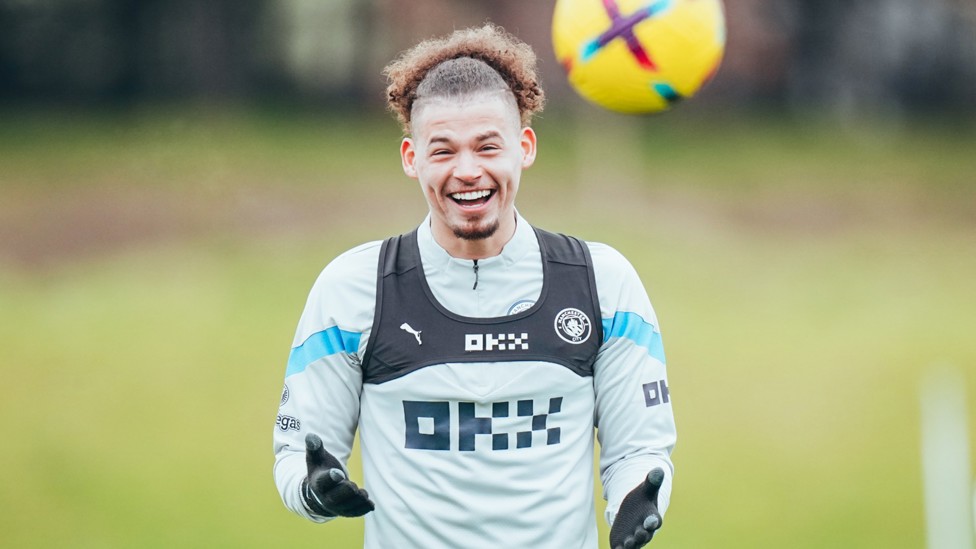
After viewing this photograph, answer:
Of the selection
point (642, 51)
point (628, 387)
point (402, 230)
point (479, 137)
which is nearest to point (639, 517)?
point (628, 387)

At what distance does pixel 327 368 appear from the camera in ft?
10.6

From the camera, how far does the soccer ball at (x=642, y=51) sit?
14.1 ft

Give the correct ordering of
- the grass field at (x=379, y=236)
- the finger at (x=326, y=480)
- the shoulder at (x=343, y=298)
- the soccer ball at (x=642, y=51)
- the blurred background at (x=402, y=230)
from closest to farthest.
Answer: the finger at (x=326, y=480), the shoulder at (x=343, y=298), the soccer ball at (x=642, y=51), the grass field at (x=379, y=236), the blurred background at (x=402, y=230)

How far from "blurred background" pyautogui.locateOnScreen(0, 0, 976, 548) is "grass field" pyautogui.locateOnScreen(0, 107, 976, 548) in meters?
0.04

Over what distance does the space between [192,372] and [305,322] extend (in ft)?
23.0

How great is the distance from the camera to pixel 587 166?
16656mm

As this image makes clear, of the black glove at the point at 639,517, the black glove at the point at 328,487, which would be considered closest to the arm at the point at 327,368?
the black glove at the point at 328,487

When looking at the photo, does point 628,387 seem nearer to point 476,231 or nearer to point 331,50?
point 476,231

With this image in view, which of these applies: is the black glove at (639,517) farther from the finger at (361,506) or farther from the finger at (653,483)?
the finger at (361,506)

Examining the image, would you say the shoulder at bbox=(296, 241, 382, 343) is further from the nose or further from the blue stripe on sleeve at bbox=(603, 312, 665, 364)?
the blue stripe on sleeve at bbox=(603, 312, 665, 364)

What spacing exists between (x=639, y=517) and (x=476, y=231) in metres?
0.81

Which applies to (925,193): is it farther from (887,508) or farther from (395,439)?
(395,439)

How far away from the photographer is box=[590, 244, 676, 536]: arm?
3.27m

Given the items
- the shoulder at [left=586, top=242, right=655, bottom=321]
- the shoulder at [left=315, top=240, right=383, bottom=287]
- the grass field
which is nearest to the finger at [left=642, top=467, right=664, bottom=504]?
the shoulder at [left=586, top=242, right=655, bottom=321]
